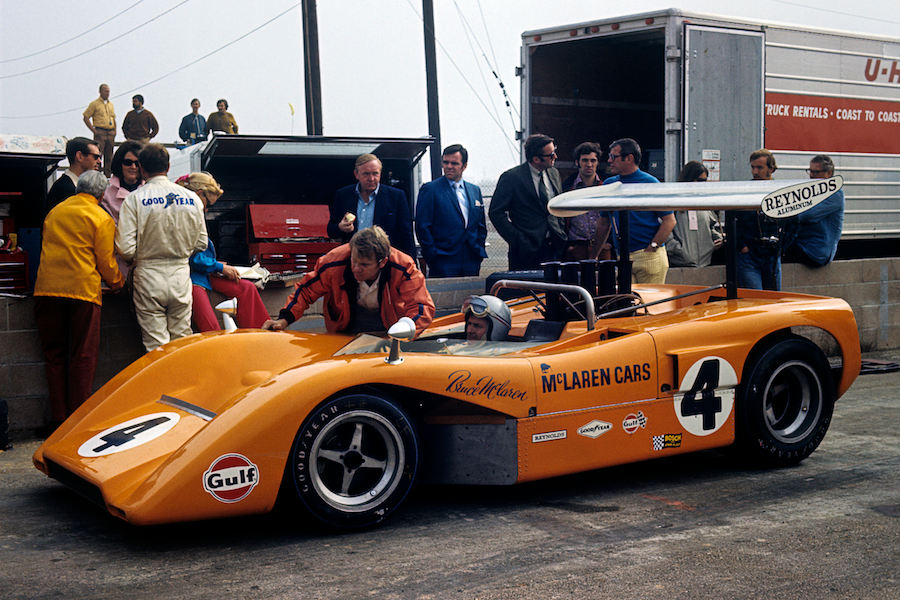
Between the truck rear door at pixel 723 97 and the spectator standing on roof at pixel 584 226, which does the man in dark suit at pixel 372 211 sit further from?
the truck rear door at pixel 723 97

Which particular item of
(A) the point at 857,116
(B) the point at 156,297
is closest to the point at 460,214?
(B) the point at 156,297

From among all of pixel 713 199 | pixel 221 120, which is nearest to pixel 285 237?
pixel 713 199

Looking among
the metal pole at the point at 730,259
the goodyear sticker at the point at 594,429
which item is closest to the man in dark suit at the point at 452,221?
the metal pole at the point at 730,259

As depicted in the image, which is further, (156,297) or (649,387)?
(156,297)

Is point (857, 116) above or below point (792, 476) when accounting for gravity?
above

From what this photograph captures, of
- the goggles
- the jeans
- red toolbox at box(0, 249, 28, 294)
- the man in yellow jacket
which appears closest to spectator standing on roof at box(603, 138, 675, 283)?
the jeans

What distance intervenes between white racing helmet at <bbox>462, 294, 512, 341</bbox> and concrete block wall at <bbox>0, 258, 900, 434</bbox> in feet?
8.52

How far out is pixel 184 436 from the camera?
4301 millimetres

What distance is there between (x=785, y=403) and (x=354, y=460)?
2672 mm

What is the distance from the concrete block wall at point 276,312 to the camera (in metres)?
6.64

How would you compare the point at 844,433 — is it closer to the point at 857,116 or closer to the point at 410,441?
the point at 410,441

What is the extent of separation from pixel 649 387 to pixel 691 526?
83 centimetres

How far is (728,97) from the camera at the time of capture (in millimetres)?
10758

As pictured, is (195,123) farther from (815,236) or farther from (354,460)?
(354,460)
